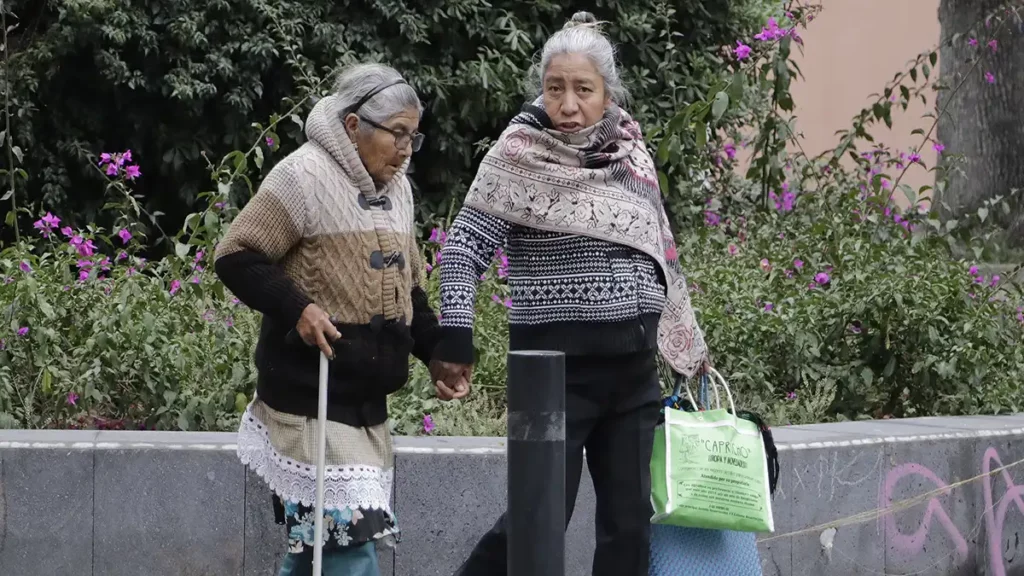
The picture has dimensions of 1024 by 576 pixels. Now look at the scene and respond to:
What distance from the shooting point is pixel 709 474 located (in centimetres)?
388

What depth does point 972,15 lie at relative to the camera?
9.74 meters

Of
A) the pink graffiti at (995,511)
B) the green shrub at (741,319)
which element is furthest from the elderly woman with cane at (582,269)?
the pink graffiti at (995,511)

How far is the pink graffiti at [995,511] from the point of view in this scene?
5727 mm

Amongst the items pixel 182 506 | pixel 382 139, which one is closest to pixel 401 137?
pixel 382 139

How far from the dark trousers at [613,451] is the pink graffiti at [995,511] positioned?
2341 millimetres

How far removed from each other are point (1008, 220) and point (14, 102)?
5996mm

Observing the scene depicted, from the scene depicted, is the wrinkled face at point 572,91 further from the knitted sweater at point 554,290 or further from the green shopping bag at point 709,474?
the green shopping bag at point 709,474

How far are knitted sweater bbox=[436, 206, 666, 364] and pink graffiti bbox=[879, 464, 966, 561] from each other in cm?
210

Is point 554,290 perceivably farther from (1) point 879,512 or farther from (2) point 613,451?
(1) point 879,512

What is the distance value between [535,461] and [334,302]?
0.63 m

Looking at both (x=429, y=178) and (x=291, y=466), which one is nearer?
(x=291, y=466)

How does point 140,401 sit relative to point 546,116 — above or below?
below

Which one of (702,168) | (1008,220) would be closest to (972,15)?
(1008,220)

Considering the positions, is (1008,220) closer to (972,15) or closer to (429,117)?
(972,15)
